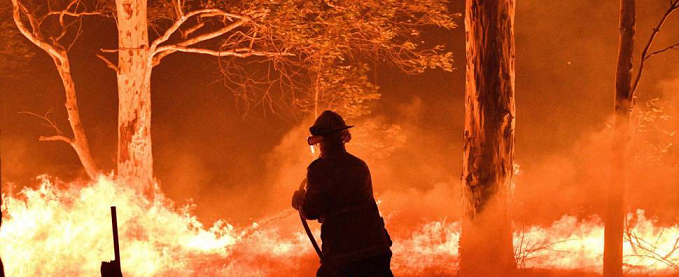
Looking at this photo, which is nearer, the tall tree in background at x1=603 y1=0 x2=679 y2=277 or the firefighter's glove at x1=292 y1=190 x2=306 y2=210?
the firefighter's glove at x1=292 y1=190 x2=306 y2=210

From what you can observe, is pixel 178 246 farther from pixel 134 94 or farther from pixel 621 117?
pixel 621 117

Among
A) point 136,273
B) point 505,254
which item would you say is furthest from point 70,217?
point 505,254

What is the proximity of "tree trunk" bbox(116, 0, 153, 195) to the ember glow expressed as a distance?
0.50 m

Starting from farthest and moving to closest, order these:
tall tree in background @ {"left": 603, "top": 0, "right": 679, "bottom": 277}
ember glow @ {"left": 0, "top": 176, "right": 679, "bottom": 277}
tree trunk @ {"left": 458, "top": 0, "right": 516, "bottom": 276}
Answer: ember glow @ {"left": 0, "top": 176, "right": 679, "bottom": 277} → tree trunk @ {"left": 458, "top": 0, "right": 516, "bottom": 276} → tall tree in background @ {"left": 603, "top": 0, "right": 679, "bottom": 277}

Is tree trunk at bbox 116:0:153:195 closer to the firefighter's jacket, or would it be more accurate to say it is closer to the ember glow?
the ember glow

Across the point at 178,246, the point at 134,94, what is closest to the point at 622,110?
the point at 178,246

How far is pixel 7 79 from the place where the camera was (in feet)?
56.0

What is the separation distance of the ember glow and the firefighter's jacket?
169 inches

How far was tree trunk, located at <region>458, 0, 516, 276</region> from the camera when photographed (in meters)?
8.08

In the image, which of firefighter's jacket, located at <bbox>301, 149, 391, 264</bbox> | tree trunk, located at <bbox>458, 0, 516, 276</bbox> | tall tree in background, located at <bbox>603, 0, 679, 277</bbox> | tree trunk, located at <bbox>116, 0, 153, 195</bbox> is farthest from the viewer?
tree trunk, located at <bbox>116, 0, 153, 195</bbox>

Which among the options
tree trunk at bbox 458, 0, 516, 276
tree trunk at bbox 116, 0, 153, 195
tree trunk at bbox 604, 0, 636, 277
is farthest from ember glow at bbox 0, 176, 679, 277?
tree trunk at bbox 604, 0, 636, 277

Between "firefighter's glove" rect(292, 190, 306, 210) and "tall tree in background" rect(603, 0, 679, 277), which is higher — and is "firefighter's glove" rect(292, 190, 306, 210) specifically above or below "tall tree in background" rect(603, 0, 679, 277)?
below

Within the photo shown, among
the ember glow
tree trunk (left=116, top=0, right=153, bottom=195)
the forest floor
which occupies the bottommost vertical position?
the forest floor

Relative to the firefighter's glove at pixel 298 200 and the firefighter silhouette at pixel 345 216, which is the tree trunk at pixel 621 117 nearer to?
the firefighter silhouette at pixel 345 216
